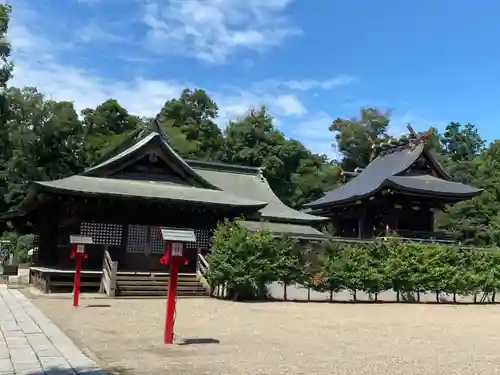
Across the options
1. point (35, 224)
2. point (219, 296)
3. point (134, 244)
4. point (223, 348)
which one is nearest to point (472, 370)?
point (223, 348)

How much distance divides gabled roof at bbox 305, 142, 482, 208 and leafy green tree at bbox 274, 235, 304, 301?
10672 mm

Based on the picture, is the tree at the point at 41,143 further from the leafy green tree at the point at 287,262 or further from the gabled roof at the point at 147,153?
the leafy green tree at the point at 287,262

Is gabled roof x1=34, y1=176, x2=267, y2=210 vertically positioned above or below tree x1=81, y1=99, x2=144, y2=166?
below

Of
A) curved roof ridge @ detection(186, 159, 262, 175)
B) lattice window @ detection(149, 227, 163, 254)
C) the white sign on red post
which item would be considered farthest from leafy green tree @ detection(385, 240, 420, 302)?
curved roof ridge @ detection(186, 159, 262, 175)

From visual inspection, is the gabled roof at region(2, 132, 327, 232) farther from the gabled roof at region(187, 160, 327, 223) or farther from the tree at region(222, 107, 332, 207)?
the tree at region(222, 107, 332, 207)

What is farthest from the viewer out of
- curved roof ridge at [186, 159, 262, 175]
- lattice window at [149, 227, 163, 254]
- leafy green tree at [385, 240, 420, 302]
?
curved roof ridge at [186, 159, 262, 175]

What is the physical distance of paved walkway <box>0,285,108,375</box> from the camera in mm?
6125

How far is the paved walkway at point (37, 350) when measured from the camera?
6125 mm

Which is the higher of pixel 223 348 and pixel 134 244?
pixel 134 244

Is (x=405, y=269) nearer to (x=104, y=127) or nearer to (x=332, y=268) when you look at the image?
(x=332, y=268)

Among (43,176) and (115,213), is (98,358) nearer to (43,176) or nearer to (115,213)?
(115,213)

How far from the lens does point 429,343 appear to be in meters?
9.66

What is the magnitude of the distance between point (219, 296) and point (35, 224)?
13745 millimetres

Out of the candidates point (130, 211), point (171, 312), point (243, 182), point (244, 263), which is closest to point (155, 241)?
point (130, 211)
